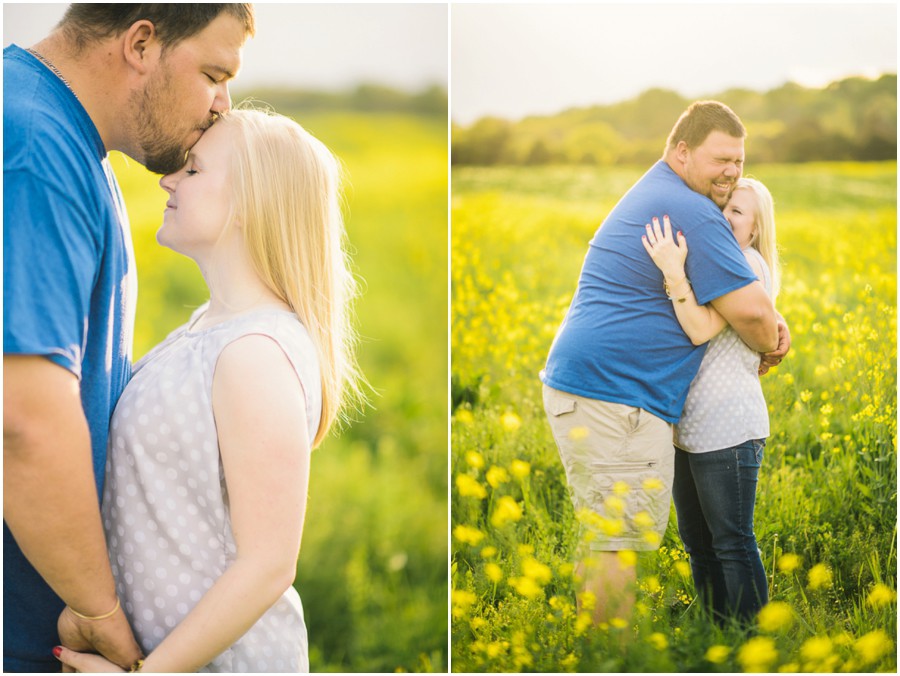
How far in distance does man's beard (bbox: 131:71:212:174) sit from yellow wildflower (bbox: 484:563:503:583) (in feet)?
4.53

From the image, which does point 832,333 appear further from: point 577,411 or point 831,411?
point 577,411

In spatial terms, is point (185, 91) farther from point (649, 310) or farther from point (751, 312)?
point (751, 312)

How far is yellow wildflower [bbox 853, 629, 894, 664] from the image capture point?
2.48m

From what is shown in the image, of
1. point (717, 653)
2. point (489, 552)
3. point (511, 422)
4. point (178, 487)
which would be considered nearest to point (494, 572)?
point (489, 552)

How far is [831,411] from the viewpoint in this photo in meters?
2.56

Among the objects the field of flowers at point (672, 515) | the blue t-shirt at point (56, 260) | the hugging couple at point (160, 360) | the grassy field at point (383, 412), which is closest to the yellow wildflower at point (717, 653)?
the field of flowers at point (672, 515)

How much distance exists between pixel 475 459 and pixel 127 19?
147cm

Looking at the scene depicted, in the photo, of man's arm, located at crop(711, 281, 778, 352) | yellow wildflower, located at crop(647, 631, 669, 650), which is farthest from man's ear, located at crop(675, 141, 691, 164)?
yellow wildflower, located at crop(647, 631, 669, 650)

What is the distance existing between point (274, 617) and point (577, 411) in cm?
97

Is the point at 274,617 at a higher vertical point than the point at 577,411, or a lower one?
lower

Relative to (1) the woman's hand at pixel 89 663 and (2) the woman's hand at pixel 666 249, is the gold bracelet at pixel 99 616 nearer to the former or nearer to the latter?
(1) the woman's hand at pixel 89 663

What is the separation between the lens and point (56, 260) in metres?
1.56

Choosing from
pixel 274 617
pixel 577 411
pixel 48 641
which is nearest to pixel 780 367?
pixel 577 411

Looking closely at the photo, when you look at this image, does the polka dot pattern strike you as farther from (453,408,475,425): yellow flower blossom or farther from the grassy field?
the grassy field
